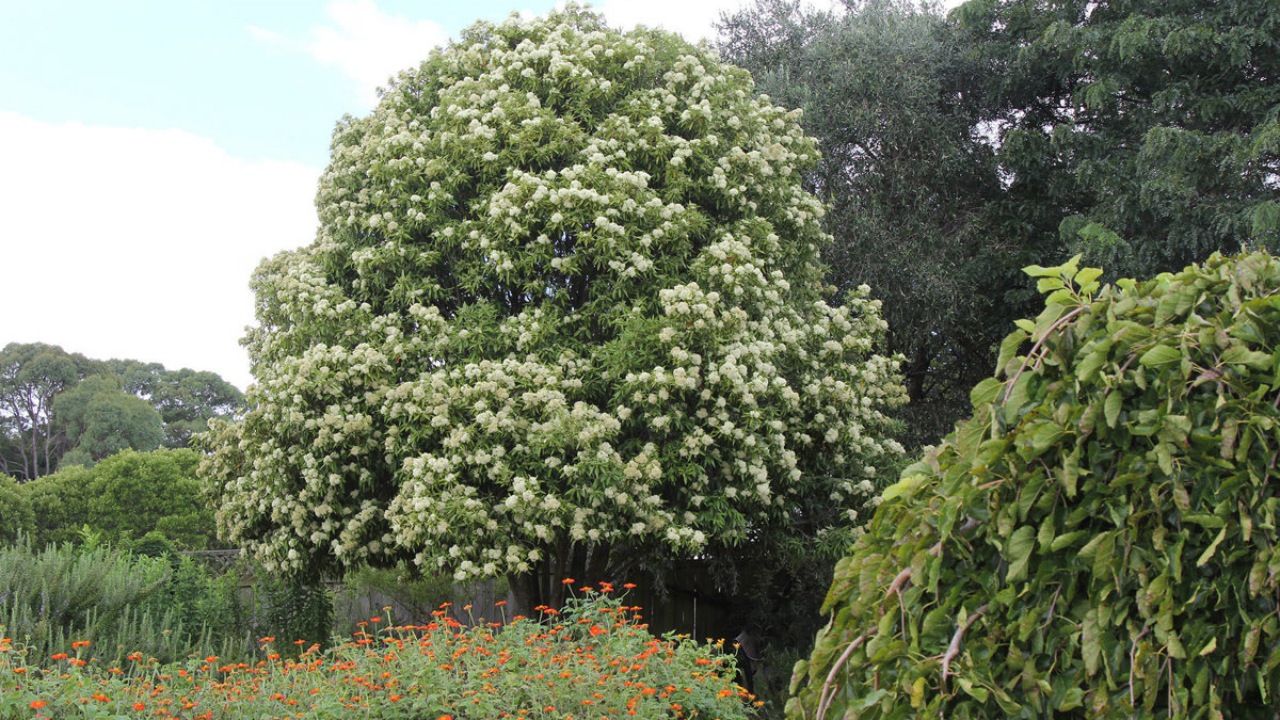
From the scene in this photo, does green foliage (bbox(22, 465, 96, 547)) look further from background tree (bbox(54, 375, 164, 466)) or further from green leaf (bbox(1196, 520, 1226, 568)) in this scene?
green leaf (bbox(1196, 520, 1226, 568))

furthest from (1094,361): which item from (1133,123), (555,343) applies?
(1133,123)

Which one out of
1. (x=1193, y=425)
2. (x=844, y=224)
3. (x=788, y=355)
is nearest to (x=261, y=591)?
(x=788, y=355)

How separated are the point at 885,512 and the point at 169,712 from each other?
12.3ft

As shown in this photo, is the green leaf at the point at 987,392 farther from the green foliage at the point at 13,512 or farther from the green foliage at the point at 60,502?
the green foliage at the point at 60,502

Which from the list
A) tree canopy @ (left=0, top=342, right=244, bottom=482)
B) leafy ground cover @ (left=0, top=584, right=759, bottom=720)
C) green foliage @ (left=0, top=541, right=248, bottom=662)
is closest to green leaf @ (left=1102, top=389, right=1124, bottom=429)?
leafy ground cover @ (left=0, top=584, right=759, bottom=720)

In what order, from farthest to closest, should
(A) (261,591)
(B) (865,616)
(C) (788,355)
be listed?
1. (A) (261,591)
2. (C) (788,355)
3. (B) (865,616)

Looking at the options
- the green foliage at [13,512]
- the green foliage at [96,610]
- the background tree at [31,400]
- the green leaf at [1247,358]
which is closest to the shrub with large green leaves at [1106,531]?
the green leaf at [1247,358]

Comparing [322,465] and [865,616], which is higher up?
[322,465]

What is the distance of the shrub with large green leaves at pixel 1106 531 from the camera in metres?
2.21

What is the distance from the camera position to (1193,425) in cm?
227

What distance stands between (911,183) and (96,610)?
1099 centimetres

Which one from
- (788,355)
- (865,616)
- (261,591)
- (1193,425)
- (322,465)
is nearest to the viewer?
(1193,425)

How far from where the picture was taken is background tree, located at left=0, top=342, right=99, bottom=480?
127 feet

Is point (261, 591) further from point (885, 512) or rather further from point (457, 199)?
point (885, 512)
